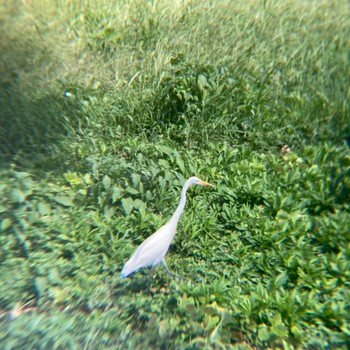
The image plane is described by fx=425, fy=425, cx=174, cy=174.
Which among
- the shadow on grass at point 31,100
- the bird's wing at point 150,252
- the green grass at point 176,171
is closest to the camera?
the green grass at point 176,171

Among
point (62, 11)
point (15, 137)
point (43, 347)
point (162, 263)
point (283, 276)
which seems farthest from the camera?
point (62, 11)

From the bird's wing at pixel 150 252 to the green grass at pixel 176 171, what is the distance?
0.24 metres

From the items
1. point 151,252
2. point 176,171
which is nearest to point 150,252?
point 151,252

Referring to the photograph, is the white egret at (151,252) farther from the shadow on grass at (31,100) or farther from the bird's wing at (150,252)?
the shadow on grass at (31,100)

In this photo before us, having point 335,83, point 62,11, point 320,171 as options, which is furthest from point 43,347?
point 62,11

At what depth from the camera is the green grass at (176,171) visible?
2.97 metres

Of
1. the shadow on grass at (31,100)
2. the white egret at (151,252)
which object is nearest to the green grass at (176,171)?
the shadow on grass at (31,100)

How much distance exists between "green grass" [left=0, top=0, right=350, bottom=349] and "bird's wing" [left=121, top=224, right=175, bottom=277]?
24 cm

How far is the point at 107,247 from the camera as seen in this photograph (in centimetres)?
353

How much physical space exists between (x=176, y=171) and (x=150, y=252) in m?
1.26

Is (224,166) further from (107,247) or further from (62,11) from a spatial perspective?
(62,11)

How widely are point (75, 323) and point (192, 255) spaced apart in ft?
3.86

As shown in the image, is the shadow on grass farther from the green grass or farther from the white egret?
the white egret

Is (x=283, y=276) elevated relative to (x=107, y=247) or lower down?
lower down
